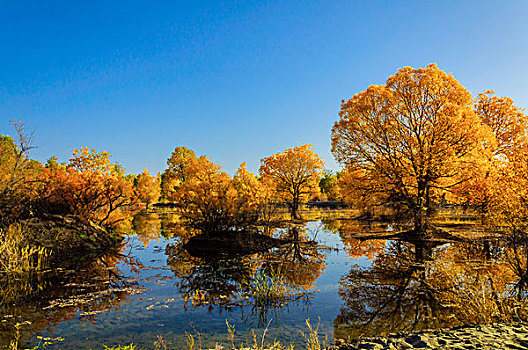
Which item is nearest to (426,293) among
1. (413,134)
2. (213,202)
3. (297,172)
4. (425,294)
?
(425,294)

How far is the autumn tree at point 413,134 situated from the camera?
61.2 feet

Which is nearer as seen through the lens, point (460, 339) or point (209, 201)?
point (460, 339)

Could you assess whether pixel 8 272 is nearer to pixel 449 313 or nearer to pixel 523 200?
pixel 449 313

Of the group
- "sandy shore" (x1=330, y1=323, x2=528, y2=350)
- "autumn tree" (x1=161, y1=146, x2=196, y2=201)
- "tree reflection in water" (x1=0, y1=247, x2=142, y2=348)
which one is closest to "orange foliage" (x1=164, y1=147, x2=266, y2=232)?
"tree reflection in water" (x1=0, y1=247, x2=142, y2=348)

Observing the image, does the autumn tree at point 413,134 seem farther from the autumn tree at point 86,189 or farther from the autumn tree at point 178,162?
the autumn tree at point 178,162

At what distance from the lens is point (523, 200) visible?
9102 mm

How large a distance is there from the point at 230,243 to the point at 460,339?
13627mm

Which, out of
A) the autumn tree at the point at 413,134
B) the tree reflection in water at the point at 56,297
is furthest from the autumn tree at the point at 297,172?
the tree reflection in water at the point at 56,297

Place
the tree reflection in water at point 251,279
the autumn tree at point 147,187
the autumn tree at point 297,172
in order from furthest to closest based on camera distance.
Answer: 1. the autumn tree at point 147,187
2. the autumn tree at point 297,172
3. the tree reflection in water at point 251,279

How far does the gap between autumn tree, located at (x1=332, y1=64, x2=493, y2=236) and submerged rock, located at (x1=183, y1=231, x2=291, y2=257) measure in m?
8.35

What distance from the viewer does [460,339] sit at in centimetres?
551

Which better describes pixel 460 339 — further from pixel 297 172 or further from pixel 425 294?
pixel 297 172

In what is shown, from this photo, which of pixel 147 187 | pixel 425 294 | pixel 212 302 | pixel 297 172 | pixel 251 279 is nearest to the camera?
pixel 212 302

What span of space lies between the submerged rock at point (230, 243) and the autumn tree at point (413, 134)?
8350 millimetres
